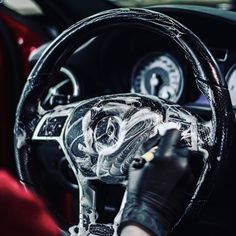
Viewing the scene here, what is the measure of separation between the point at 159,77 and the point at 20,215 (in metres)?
1.25

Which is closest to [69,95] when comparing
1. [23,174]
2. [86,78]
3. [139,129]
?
[86,78]

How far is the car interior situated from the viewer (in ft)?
4.83

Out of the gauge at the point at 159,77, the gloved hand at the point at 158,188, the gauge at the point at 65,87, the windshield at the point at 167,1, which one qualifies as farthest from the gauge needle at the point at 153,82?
the gloved hand at the point at 158,188

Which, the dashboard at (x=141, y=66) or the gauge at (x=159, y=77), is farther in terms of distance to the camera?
the gauge at (x=159, y=77)

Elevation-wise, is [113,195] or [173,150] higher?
[173,150]

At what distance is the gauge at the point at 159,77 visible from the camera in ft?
6.63

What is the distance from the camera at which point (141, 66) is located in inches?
83.9

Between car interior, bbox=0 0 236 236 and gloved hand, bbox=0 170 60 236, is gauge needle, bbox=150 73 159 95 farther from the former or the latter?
gloved hand, bbox=0 170 60 236

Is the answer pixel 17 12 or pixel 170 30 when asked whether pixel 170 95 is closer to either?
pixel 170 30

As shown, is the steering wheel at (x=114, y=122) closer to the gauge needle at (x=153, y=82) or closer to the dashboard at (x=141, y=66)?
the dashboard at (x=141, y=66)

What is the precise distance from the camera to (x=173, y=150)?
132 cm

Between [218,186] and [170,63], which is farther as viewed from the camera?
[170,63]

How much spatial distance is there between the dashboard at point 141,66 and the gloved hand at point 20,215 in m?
0.98

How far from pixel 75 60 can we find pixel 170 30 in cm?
73
